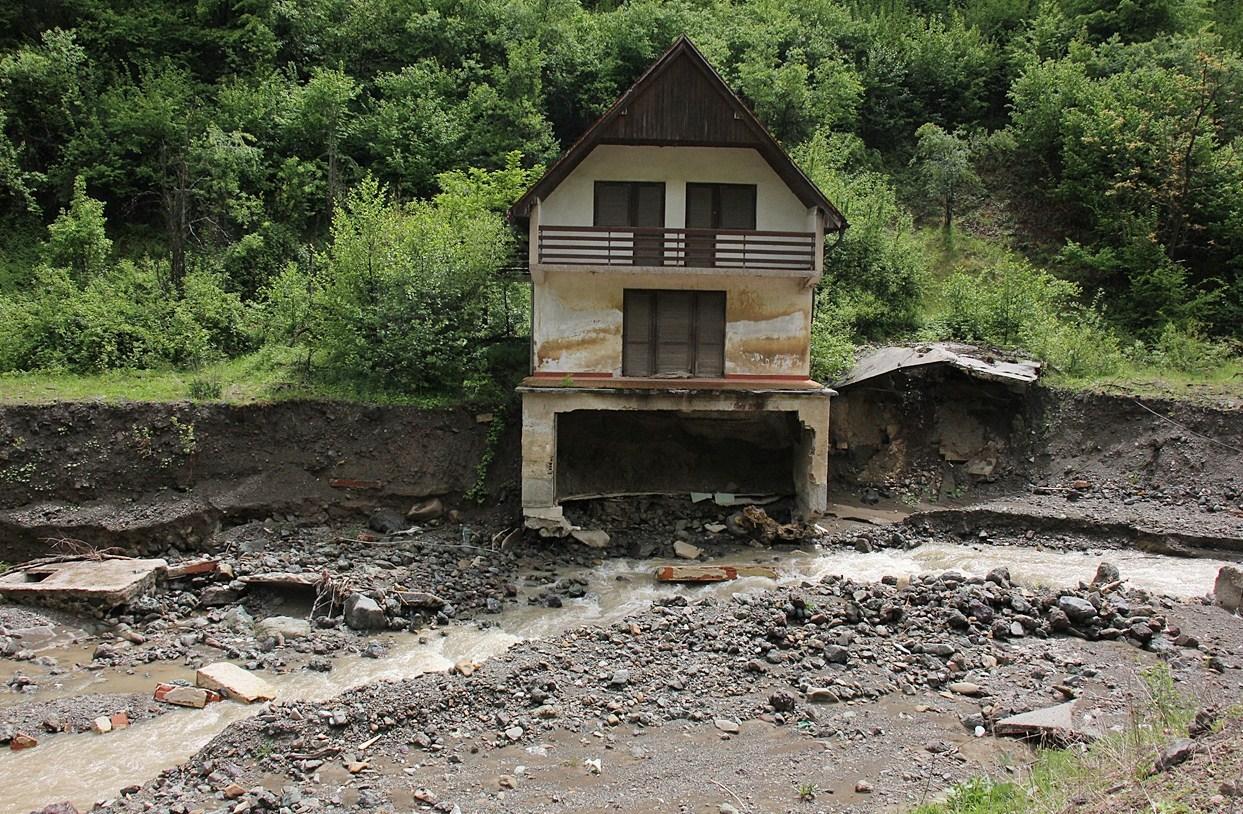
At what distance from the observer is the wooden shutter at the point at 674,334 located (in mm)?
20125

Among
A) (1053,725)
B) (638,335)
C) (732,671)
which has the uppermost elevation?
(638,335)

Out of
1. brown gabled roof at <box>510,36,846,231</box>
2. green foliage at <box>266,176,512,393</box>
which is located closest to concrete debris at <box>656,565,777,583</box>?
green foliage at <box>266,176,512,393</box>

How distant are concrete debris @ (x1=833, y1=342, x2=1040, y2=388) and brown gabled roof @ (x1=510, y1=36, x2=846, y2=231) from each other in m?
6.43

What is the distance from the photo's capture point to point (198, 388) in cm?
1995

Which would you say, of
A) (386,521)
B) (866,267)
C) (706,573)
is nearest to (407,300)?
(386,521)

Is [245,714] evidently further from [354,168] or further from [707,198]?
[354,168]

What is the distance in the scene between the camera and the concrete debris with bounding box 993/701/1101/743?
8859 millimetres

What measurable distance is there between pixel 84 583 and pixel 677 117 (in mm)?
16102

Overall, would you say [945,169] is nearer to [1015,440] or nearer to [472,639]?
[1015,440]

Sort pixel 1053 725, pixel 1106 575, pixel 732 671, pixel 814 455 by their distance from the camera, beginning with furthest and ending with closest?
1. pixel 814 455
2. pixel 1106 575
3. pixel 732 671
4. pixel 1053 725

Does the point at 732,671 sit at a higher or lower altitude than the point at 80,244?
lower

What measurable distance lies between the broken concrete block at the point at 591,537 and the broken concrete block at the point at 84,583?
8.94m

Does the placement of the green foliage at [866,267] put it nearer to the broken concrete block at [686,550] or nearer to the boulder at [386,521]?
the broken concrete block at [686,550]

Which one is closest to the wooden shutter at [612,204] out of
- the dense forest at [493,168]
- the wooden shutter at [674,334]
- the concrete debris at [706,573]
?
the wooden shutter at [674,334]
